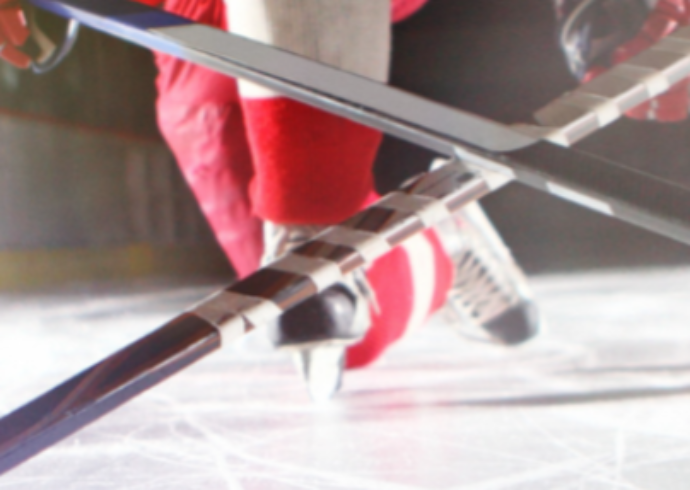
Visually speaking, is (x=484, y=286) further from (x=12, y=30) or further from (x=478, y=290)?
(x=12, y=30)

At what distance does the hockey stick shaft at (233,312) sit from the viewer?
23cm

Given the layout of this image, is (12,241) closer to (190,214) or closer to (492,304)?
(190,214)

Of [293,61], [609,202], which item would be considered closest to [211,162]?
[293,61]

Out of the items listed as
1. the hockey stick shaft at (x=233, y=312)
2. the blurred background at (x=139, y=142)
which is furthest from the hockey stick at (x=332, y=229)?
the blurred background at (x=139, y=142)

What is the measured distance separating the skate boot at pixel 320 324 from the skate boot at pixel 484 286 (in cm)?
21

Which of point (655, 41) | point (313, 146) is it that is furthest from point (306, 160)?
point (655, 41)

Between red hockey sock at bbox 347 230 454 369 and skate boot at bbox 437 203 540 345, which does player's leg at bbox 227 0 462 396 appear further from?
skate boot at bbox 437 203 540 345

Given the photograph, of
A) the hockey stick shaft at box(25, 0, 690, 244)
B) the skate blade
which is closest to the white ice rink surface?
the skate blade

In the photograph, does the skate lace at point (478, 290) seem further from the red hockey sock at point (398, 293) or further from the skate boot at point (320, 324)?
the skate boot at point (320, 324)

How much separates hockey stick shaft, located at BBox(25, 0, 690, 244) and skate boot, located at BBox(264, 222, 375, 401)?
0.10 m

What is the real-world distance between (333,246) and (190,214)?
270mm

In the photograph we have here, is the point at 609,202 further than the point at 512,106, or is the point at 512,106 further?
the point at 512,106

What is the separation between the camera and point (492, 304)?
25.1 inches

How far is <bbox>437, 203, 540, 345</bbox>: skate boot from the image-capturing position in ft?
2.02
